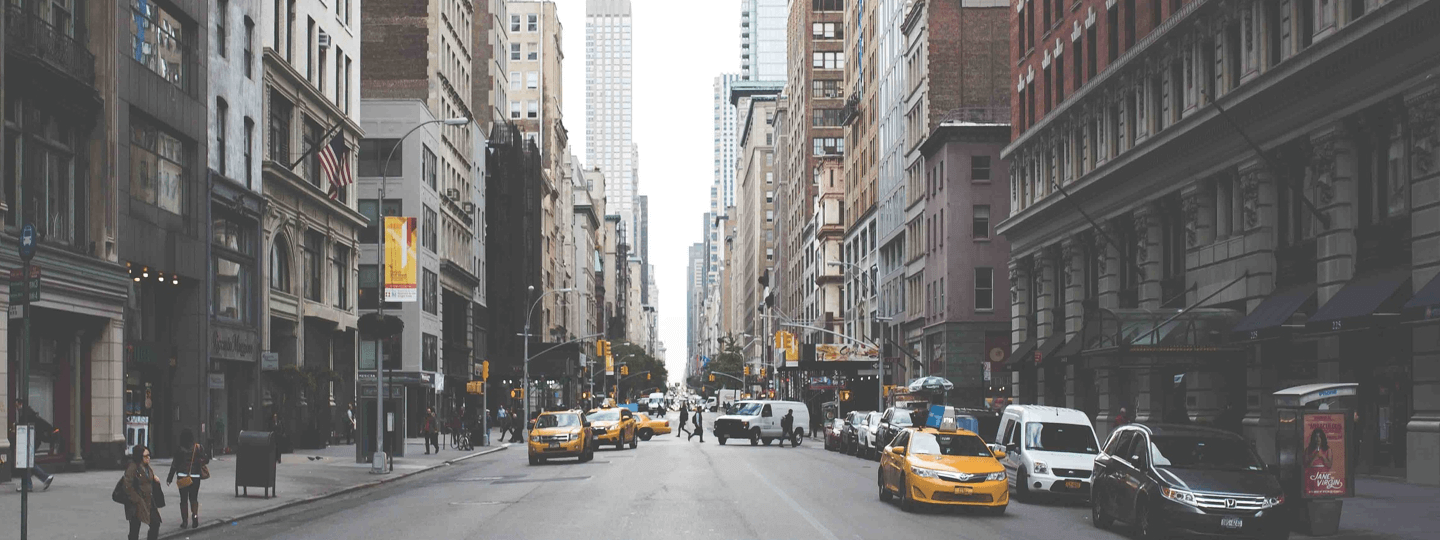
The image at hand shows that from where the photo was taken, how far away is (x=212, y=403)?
43969 mm

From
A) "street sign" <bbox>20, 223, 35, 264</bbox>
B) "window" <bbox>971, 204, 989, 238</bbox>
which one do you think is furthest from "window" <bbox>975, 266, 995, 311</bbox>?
"street sign" <bbox>20, 223, 35, 264</bbox>

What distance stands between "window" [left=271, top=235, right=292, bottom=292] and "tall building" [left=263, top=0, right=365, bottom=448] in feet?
0.12

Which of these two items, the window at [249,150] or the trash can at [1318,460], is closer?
the trash can at [1318,460]

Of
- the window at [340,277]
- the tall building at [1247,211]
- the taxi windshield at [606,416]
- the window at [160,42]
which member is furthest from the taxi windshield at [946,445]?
the window at [340,277]

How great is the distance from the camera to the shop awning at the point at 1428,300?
81.0 ft

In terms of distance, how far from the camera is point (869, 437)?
51.1 metres

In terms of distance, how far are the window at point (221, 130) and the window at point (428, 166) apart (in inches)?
1177

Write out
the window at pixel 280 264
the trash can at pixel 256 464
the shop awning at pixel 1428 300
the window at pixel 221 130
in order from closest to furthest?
the shop awning at pixel 1428 300 < the trash can at pixel 256 464 < the window at pixel 221 130 < the window at pixel 280 264

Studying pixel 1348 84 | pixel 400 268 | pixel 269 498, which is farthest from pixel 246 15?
pixel 1348 84

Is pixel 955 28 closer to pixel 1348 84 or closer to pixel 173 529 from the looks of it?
pixel 1348 84

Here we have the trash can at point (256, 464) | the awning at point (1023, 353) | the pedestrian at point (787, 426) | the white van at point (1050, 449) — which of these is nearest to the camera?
the white van at point (1050, 449)

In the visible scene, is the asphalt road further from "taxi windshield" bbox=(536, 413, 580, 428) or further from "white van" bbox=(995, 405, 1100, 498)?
"taxi windshield" bbox=(536, 413, 580, 428)

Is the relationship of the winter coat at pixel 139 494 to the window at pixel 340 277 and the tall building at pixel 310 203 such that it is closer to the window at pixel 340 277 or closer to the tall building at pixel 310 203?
the tall building at pixel 310 203

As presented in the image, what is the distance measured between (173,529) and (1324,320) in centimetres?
2276
